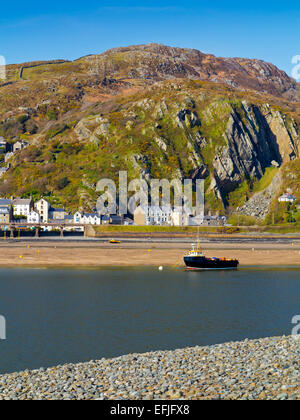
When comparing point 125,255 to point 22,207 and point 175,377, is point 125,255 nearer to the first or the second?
point 175,377

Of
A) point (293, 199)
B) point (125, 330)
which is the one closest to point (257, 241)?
point (293, 199)

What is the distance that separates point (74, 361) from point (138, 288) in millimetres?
25020

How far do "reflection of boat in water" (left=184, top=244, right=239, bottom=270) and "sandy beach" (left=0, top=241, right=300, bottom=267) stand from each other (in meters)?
4.05

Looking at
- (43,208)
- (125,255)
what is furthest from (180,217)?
(125,255)

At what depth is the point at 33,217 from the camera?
532 ft

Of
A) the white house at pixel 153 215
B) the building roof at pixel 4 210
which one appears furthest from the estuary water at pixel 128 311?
the building roof at pixel 4 210

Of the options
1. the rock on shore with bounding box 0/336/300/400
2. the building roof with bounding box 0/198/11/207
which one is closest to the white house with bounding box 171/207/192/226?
the building roof with bounding box 0/198/11/207

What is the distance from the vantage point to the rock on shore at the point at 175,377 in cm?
1834

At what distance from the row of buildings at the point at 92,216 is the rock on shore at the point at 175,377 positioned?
131m

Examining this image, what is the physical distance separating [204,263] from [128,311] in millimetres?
32223

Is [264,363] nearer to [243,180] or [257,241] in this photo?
[257,241]

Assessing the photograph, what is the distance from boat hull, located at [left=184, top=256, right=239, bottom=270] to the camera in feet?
224
